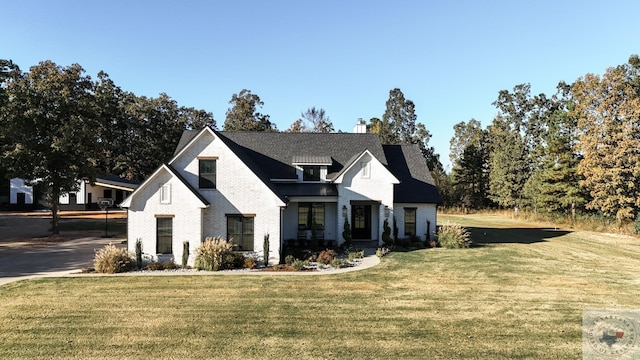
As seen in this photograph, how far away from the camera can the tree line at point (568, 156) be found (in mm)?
30375

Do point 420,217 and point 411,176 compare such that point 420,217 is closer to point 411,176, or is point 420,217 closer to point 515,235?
point 411,176

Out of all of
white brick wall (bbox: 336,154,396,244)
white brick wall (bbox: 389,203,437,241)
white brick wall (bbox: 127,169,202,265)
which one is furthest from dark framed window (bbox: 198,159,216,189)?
white brick wall (bbox: 389,203,437,241)

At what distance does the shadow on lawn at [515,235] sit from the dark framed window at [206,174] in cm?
1805

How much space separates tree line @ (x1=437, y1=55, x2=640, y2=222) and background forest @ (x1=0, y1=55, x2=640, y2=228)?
112mm

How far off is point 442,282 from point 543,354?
237 inches

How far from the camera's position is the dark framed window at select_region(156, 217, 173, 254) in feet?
56.5

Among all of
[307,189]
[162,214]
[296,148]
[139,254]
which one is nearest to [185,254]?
[139,254]

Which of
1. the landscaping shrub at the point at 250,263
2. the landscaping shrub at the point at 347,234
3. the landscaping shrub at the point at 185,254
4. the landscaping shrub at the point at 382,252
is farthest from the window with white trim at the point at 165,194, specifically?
the landscaping shrub at the point at 382,252

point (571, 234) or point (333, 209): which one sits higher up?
point (333, 209)

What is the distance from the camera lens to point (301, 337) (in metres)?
9.22

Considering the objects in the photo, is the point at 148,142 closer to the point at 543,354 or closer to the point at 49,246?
the point at 49,246

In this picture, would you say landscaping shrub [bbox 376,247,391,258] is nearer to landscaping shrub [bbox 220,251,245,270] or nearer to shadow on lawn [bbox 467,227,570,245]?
landscaping shrub [bbox 220,251,245,270]

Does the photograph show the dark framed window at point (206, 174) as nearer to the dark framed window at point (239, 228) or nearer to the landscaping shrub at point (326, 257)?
the dark framed window at point (239, 228)

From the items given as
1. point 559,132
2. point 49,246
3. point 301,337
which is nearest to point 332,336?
point 301,337
